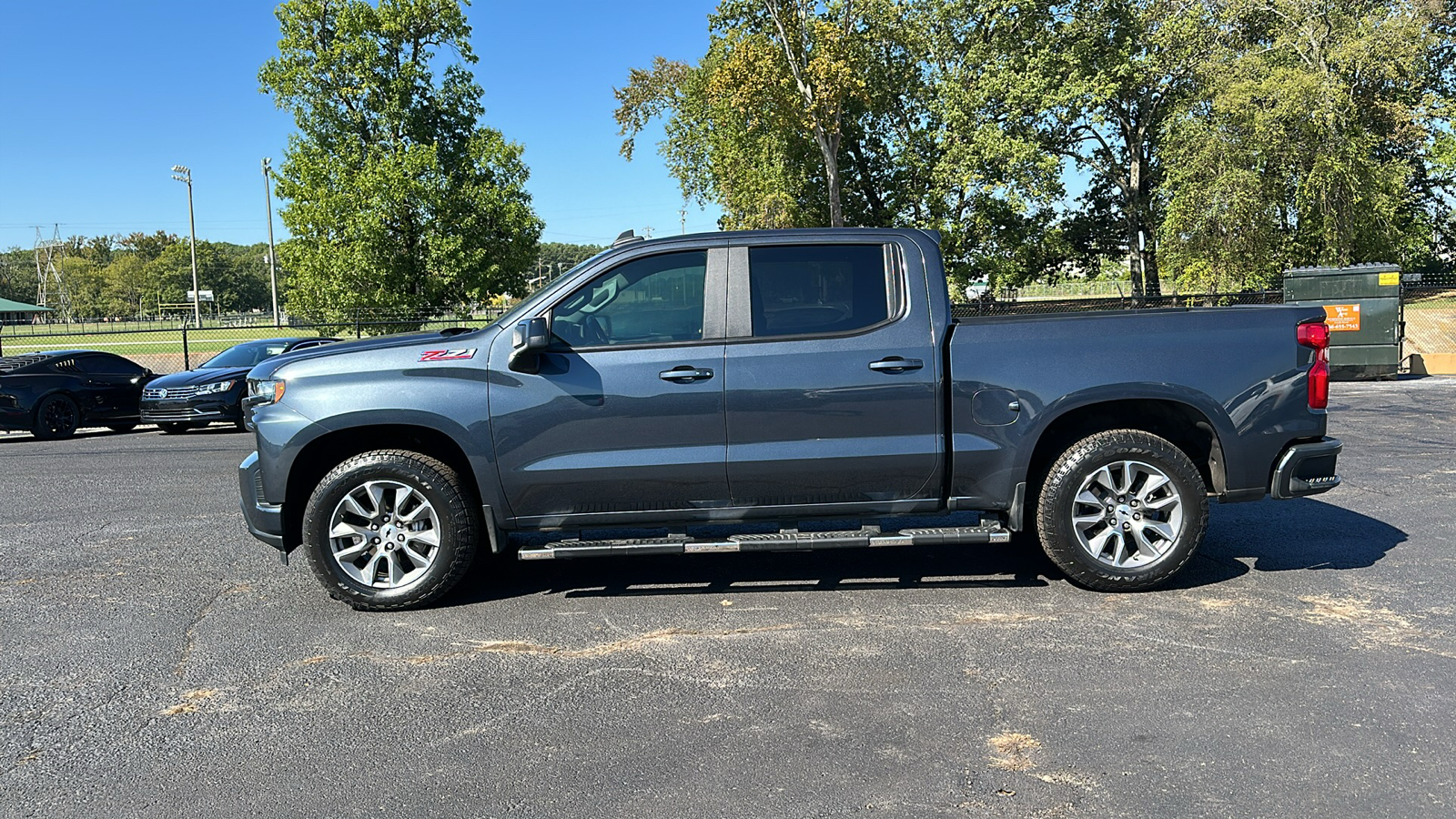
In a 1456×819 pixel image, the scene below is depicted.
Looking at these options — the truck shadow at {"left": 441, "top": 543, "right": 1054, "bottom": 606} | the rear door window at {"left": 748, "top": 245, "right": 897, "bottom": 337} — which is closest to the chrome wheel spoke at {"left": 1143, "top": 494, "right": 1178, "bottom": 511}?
the truck shadow at {"left": 441, "top": 543, "right": 1054, "bottom": 606}

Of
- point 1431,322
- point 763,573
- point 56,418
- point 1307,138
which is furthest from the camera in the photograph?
point 1431,322

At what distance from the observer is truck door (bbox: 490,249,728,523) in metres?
4.98

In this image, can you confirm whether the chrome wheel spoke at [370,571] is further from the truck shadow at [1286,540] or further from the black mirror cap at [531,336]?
the truck shadow at [1286,540]

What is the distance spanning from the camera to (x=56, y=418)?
566 inches

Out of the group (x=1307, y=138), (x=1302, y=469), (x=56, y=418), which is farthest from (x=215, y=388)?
(x=1307, y=138)

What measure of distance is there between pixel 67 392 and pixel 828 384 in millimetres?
14031

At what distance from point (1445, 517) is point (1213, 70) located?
951 inches

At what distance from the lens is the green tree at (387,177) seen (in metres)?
31.5

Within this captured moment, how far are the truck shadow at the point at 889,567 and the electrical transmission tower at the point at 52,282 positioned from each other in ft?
428

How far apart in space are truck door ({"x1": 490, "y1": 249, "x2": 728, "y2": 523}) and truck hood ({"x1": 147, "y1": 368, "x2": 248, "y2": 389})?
11776mm

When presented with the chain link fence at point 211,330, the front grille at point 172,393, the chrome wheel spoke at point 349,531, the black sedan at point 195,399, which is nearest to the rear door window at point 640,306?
the chrome wheel spoke at point 349,531

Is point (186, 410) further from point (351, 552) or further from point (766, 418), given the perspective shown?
point (766, 418)

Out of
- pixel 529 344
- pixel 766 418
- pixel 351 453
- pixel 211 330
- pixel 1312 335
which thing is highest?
pixel 211 330

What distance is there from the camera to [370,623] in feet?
16.4
